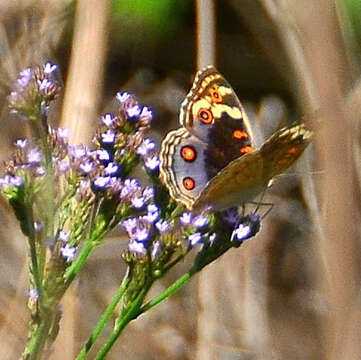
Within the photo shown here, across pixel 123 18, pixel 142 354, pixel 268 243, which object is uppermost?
pixel 123 18

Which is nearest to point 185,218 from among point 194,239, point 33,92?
point 194,239

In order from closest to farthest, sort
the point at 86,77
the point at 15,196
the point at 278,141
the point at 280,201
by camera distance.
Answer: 1. the point at 15,196
2. the point at 278,141
3. the point at 86,77
4. the point at 280,201

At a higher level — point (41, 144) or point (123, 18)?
point (123, 18)

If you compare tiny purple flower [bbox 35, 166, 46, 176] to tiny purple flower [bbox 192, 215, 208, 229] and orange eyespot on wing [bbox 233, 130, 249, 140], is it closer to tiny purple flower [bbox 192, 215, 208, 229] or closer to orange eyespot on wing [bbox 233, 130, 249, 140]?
tiny purple flower [bbox 192, 215, 208, 229]

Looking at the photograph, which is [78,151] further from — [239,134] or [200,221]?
[239,134]

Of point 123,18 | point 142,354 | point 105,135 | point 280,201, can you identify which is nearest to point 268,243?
point 280,201

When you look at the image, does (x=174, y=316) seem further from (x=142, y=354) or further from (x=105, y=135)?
(x=105, y=135)
